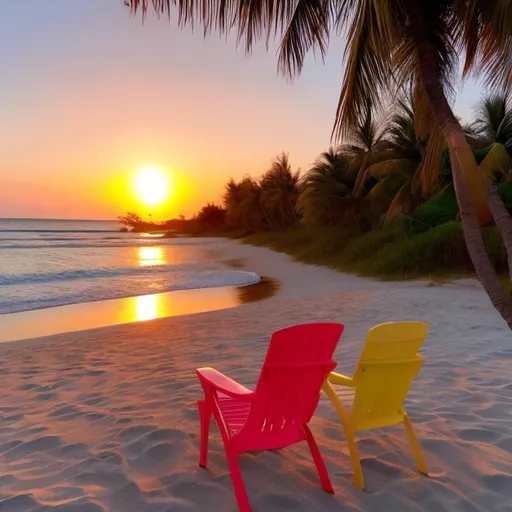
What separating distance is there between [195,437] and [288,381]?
1188 millimetres

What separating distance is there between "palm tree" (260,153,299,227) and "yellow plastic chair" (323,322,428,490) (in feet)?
129

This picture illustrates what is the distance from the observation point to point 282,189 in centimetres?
4259

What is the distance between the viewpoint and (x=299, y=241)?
3097 centimetres

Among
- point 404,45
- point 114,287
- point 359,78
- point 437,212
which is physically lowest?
point 114,287

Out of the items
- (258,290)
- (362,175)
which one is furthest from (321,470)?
(362,175)

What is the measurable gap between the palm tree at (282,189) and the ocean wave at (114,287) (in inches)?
934

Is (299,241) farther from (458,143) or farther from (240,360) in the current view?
(458,143)

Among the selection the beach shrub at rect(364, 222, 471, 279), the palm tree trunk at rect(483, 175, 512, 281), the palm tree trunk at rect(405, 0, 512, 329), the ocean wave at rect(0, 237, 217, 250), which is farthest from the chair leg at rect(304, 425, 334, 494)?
the ocean wave at rect(0, 237, 217, 250)

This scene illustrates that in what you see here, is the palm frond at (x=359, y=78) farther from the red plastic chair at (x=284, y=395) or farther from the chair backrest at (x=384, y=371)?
the red plastic chair at (x=284, y=395)

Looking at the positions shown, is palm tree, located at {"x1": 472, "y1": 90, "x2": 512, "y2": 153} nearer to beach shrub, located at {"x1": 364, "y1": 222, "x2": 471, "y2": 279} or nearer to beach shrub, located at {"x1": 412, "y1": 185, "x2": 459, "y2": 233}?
beach shrub, located at {"x1": 412, "y1": 185, "x2": 459, "y2": 233}

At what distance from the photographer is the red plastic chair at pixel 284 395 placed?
2.38 meters

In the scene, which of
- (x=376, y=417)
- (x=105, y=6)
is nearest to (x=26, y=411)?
(x=376, y=417)

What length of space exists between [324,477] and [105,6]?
3.55 m

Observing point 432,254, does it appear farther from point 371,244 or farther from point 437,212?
point 371,244
